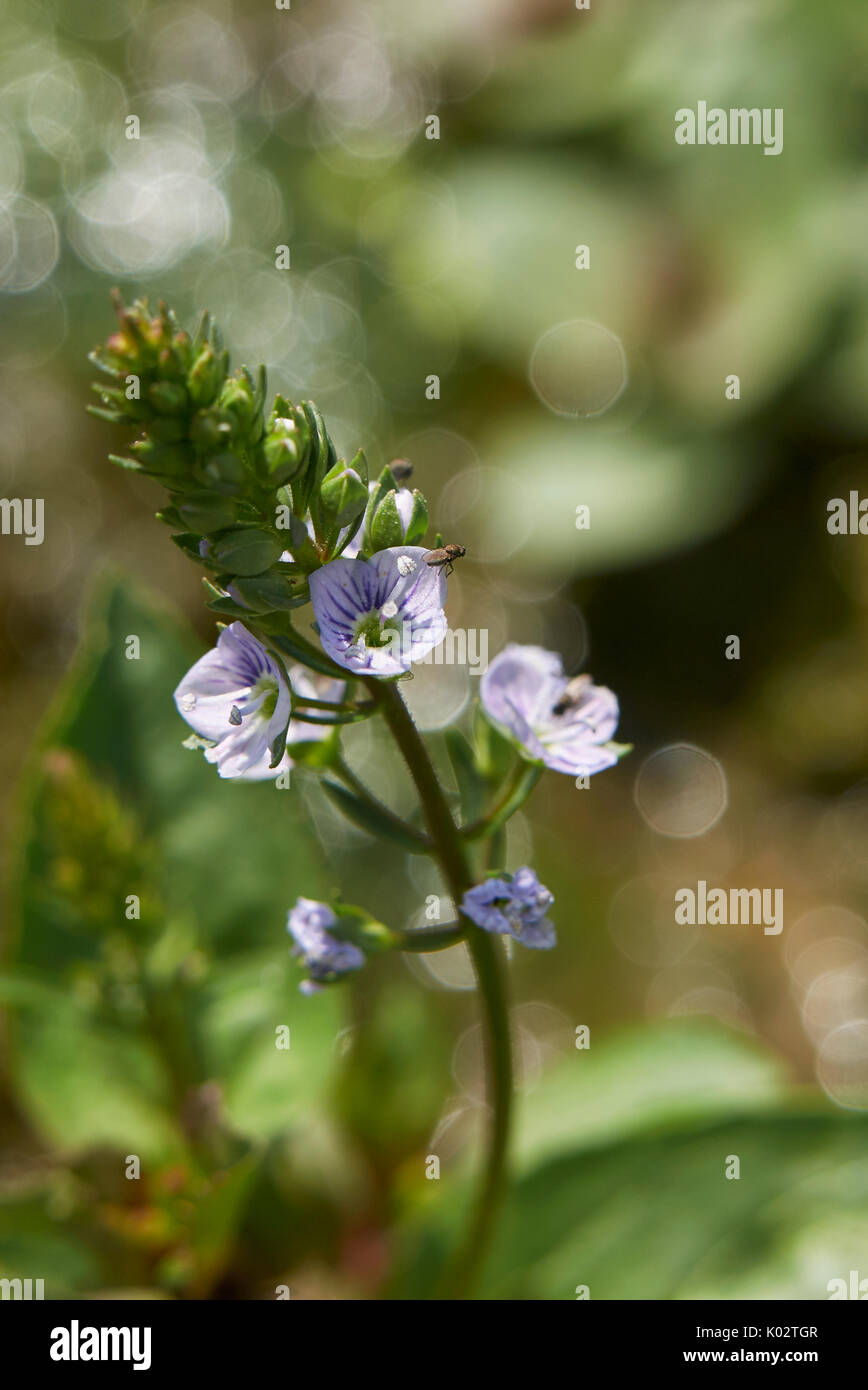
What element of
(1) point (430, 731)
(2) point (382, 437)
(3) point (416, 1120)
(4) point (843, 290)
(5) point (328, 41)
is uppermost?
(5) point (328, 41)

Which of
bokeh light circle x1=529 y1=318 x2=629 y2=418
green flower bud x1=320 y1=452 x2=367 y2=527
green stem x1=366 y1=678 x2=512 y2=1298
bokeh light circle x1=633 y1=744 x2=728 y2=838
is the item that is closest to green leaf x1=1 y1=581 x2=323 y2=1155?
green stem x1=366 y1=678 x2=512 y2=1298

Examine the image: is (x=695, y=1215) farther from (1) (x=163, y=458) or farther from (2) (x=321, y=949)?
(1) (x=163, y=458)

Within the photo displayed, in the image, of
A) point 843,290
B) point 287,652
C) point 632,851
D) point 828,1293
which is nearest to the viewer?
point 287,652

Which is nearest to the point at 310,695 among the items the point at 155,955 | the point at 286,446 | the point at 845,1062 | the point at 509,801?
the point at 509,801
